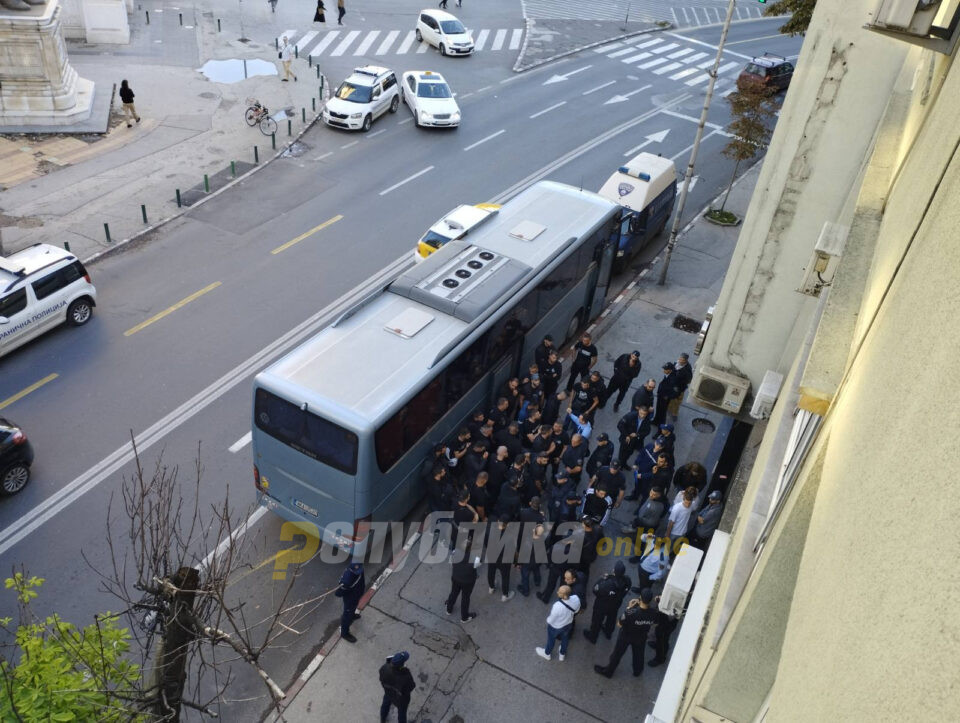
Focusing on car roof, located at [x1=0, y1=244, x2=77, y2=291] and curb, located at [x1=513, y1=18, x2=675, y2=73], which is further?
curb, located at [x1=513, y1=18, x2=675, y2=73]

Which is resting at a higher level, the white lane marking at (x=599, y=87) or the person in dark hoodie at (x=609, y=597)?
the white lane marking at (x=599, y=87)

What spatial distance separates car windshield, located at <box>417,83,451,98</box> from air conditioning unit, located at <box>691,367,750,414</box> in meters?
18.0

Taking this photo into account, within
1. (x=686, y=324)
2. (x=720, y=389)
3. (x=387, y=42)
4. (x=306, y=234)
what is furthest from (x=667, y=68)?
(x=720, y=389)

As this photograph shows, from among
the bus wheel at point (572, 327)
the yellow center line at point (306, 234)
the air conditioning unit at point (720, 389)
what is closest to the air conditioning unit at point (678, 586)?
the air conditioning unit at point (720, 389)

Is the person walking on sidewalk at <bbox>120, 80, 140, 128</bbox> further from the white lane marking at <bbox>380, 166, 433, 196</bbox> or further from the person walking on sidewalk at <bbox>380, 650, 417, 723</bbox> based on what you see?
the person walking on sidewalk at <bbox>380, 650, 417, 723</bbox>

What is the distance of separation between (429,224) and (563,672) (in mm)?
13611

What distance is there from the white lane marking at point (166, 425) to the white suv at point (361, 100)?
31.2ft

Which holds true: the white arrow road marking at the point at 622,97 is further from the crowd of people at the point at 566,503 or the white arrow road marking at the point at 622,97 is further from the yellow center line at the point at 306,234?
the crowd of people at the point at 566,503

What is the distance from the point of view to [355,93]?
26906mm

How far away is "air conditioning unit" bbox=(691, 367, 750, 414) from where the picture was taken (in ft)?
42.5

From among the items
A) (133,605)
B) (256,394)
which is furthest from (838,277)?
(256,394)

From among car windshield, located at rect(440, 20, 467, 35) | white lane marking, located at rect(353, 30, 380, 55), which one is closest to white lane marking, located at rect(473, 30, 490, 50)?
car windshield, located at rect(440, 20, 467, 35)

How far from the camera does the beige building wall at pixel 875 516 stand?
169 centimetres

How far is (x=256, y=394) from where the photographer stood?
1121 centimetres
